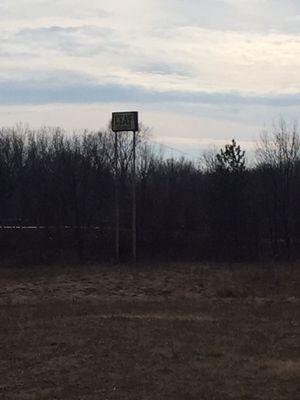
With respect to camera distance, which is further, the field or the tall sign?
the tall sign

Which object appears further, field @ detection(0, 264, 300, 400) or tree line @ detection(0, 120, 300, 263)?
tree line @ detection(0, 120, 300, 263)

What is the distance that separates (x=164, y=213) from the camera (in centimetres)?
4709

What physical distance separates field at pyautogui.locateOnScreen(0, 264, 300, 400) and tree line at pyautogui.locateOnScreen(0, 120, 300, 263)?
48.2 feet

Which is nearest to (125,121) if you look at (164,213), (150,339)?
(164,213)

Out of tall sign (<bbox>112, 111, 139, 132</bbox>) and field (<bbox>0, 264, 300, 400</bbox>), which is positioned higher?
tall sign (<bbox>112, 111, 139, 132</bbox>)

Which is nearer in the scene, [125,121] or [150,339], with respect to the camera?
[150,339]

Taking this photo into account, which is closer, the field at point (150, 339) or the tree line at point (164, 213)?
the field at point (150, 339)

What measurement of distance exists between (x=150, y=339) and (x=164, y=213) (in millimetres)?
33095

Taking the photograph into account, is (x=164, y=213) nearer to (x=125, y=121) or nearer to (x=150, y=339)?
(x=125, y=121)

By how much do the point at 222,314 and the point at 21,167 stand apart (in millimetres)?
48358

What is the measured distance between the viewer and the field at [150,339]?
9508 millimetres

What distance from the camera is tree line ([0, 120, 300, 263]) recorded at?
144 ft

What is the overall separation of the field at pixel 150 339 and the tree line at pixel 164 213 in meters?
14.7

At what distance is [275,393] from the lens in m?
9.02
